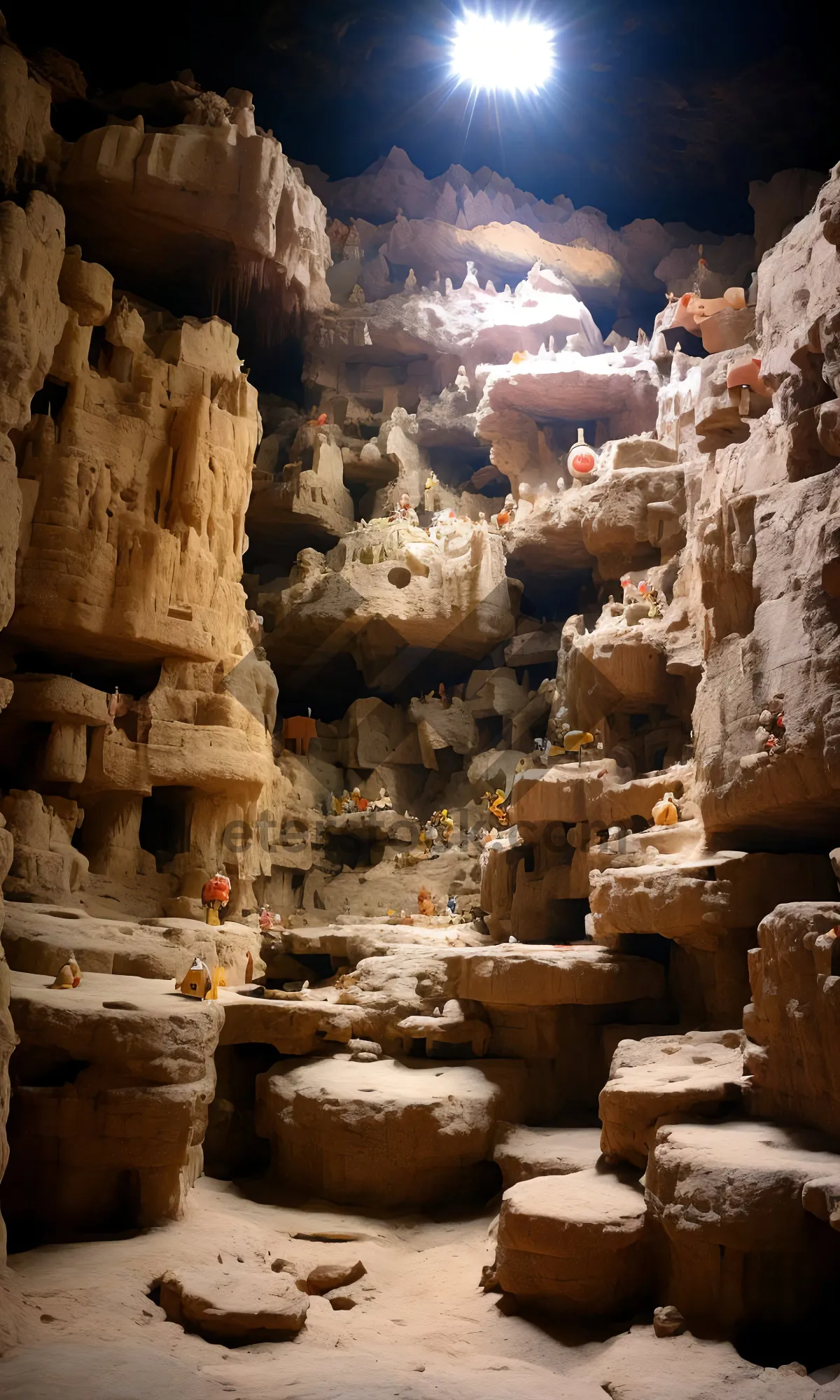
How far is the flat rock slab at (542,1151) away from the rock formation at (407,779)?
0.21ft

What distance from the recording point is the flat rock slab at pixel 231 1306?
7.66m

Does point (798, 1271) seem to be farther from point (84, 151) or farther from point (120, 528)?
point (84, 151)

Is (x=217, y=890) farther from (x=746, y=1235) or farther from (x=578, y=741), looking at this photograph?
(x=746, y=1235)

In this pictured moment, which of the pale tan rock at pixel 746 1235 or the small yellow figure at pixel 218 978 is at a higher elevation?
the small yellow figure at pixel 218 978

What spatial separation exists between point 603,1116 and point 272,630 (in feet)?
59.7

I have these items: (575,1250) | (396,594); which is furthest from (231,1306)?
A: (396,594)

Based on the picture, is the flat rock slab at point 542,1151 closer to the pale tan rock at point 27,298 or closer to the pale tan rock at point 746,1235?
the pale tan rock at point 746,1235

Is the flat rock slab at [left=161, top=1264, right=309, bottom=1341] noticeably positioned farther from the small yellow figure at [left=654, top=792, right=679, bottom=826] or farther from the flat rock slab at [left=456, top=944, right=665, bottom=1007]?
the small yellow figure at [left=654, top=792, right=679, bottom=826]

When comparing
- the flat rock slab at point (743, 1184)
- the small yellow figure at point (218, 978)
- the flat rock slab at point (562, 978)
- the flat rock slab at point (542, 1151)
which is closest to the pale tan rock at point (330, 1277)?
the flat rock slab at point (542, 1151)

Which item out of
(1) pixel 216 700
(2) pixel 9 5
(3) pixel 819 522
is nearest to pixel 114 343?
(1) pixel 216 700

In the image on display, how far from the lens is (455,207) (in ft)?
108

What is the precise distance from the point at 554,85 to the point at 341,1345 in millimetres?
32245

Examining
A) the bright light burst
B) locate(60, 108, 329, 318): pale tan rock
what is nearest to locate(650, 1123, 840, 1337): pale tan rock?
locate(60, 108, 329, 318): pale tan rock

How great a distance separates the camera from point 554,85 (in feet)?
98.5
